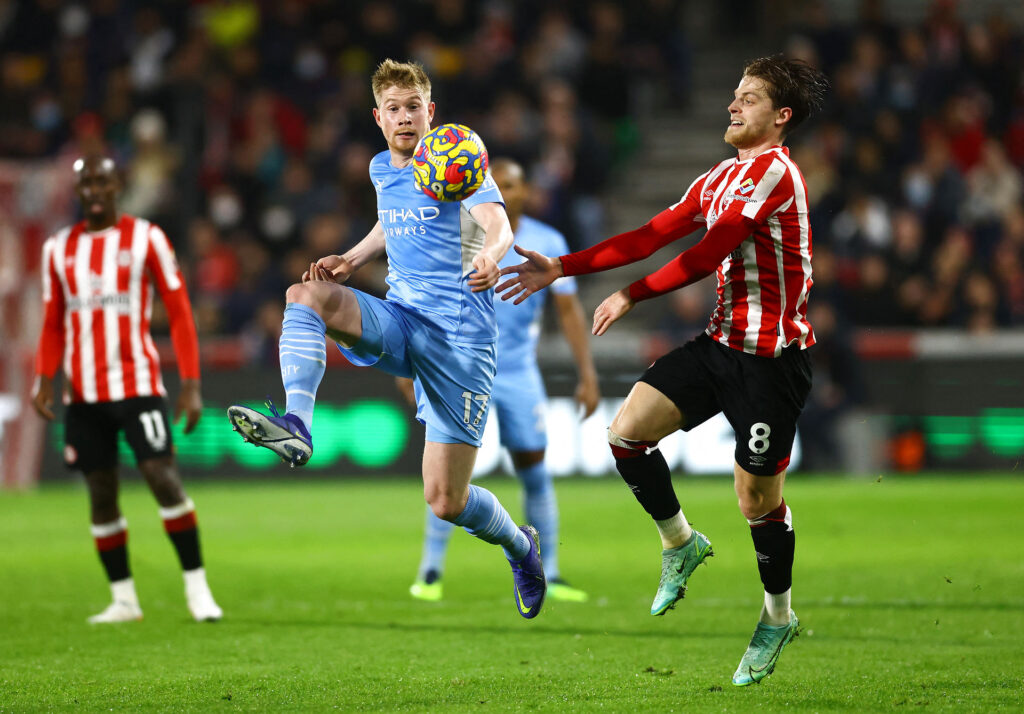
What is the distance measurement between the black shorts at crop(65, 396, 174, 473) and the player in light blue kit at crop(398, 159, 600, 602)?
1421 mm

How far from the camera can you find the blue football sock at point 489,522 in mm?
5949

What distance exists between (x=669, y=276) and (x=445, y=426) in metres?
1.18

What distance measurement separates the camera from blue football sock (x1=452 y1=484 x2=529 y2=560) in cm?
595

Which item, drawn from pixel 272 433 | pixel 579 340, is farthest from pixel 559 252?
pixel 272 433

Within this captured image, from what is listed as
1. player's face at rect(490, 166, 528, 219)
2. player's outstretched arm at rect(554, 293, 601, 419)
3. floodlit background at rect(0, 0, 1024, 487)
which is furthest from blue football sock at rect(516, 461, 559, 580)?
floodlit background at rect(0, 0, 1024, 487)

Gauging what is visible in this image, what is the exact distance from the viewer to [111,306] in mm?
7680

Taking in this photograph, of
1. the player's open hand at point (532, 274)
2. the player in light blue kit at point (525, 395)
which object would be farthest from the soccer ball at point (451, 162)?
the player in light blue kit at point (525, 395)

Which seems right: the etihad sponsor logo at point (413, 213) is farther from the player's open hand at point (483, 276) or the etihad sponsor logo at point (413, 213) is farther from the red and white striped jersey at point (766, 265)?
the red and white striped jersey at point (766, 265)

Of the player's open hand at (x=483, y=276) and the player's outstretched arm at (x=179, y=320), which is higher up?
the player's open hand at (x=483, y=276)

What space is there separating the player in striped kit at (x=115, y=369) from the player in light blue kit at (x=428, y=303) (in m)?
2.10

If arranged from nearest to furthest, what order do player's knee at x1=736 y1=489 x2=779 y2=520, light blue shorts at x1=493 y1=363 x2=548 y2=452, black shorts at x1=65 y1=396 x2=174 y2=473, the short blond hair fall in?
player's knee at x1=736 y1=489 x2=779 y2=520 < the short blond hair < black shorts at x1=65 y1=396 x2=174 y2=473 < light blue shorts at x1=493 y1=363 x2=548 y2=452

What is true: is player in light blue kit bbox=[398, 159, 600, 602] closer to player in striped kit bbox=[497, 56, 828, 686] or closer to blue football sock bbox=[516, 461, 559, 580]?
blue football sock bbox=[516, 461, 559, 580]

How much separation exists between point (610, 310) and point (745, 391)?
68 centimetres

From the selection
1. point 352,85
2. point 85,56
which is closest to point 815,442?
point 352,85
